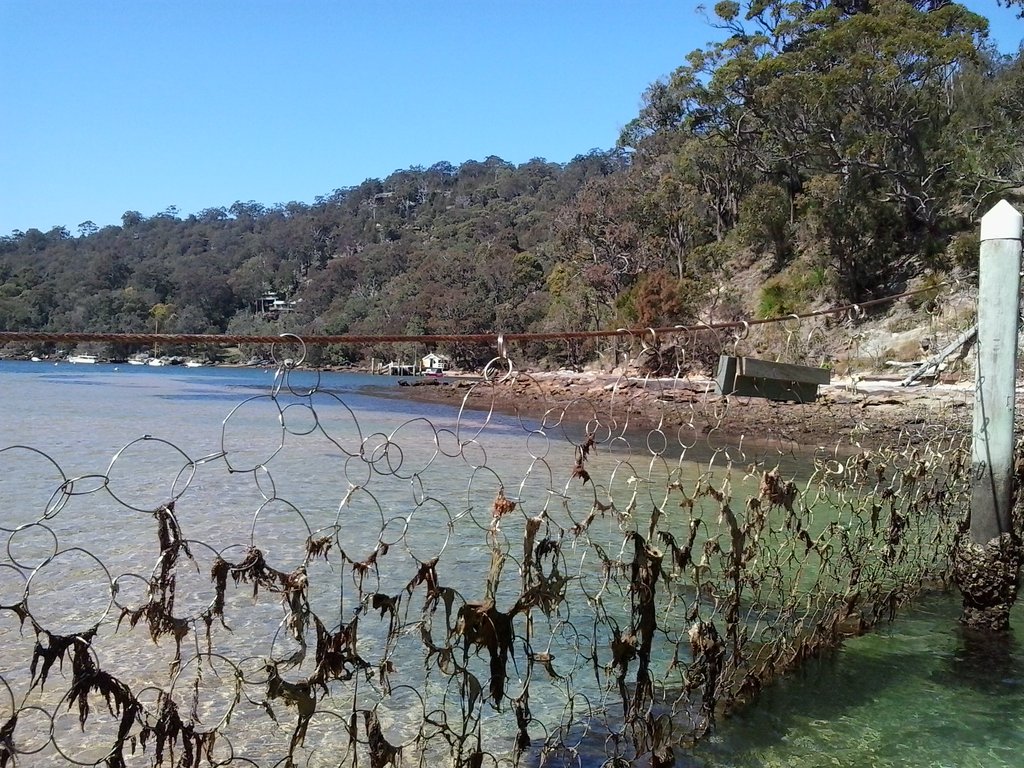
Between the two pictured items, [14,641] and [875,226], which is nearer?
[14,641]

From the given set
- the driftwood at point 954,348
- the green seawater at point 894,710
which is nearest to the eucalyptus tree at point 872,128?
the driftwood at point 954,348

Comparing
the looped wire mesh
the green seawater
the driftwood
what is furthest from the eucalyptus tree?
the green seawater

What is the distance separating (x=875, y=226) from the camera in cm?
2517

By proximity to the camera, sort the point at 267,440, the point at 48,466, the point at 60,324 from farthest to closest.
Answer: the point at 60,324, the point at 267,440, the point at 48,466

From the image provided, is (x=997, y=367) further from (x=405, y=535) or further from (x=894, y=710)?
(x=405, y=535)

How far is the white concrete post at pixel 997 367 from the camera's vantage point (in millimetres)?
3797

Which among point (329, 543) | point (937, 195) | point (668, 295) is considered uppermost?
point (937, 195)

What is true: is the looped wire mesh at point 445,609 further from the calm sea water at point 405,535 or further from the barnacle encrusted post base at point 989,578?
the barnacle encrusted post base at point 989,578

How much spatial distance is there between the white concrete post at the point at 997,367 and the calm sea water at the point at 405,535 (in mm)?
758

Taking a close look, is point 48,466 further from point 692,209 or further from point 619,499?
point 692,209

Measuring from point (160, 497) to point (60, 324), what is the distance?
6751cm

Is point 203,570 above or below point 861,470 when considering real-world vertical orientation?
below

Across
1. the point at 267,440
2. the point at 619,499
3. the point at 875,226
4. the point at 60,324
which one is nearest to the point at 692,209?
the point at 875,226

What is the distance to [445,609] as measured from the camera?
11.4 ft
